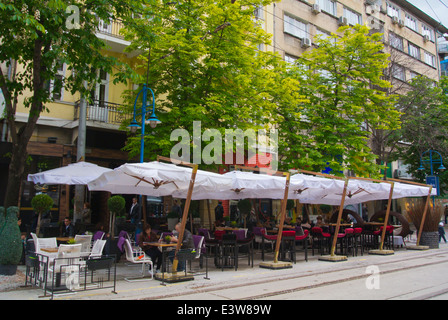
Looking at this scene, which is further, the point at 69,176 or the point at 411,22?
the point at 411,22

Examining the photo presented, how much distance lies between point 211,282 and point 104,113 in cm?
1144

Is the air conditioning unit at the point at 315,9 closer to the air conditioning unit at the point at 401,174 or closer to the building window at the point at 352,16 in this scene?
the building window at the point at 352,16

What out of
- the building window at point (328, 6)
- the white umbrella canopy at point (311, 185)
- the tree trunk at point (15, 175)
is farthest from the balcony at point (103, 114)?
the building window at point (328, 6)

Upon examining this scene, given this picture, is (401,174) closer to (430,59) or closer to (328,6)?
(430,59)

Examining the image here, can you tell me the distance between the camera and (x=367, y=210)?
110 ft

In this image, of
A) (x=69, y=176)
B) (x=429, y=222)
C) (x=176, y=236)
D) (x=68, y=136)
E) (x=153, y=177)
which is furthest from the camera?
(x=429, y=222)

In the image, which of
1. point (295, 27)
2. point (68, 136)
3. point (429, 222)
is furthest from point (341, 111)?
point (68, 136)

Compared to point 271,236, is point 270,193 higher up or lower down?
higher up

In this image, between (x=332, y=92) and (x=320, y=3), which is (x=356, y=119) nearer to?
(x=332, y=92)

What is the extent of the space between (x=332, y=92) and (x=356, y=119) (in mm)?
2718

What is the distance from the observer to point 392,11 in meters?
37.1

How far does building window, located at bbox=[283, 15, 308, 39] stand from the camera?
27766mm

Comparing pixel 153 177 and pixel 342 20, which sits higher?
pixel 342 20

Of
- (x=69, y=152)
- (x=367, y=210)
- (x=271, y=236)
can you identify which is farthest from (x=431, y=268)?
(x=367, y=210)
